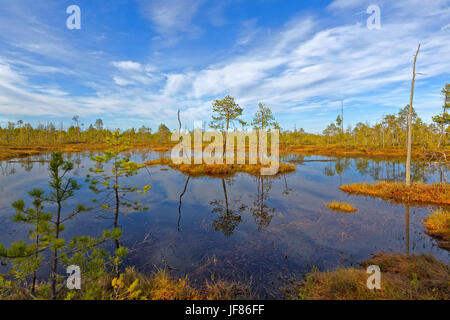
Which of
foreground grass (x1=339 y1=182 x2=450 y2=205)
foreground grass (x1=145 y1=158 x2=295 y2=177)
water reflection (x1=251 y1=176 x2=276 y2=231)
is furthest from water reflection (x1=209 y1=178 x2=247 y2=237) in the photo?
foreground grass (x1=339 y1=182 x2=450 y2=205)

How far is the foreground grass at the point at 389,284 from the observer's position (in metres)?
5.15

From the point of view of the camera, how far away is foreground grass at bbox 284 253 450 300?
515 cm

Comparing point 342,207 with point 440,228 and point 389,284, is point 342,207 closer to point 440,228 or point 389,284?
point 440,228

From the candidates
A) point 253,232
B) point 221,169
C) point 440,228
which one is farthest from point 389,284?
point 221,169

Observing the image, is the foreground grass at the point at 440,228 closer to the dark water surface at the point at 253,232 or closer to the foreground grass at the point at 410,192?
the dark water surface at the point at 253,232

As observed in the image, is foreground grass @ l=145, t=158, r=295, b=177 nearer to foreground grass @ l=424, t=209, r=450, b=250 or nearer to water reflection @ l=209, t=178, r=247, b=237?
water reflection @ l=209, t=178, r=247, b=237

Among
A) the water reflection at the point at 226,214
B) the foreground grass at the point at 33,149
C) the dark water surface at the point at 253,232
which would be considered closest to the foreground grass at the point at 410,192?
the dark water surface at the point at 253,232

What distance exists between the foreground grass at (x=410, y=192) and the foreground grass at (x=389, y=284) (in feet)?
38.1

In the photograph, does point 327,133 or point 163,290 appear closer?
point 163,290

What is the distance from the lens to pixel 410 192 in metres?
16.5

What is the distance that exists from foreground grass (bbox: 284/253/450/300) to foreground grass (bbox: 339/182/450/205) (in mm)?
11602

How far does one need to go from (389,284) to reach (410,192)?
51.0 ft

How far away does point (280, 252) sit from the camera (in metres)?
8.74
